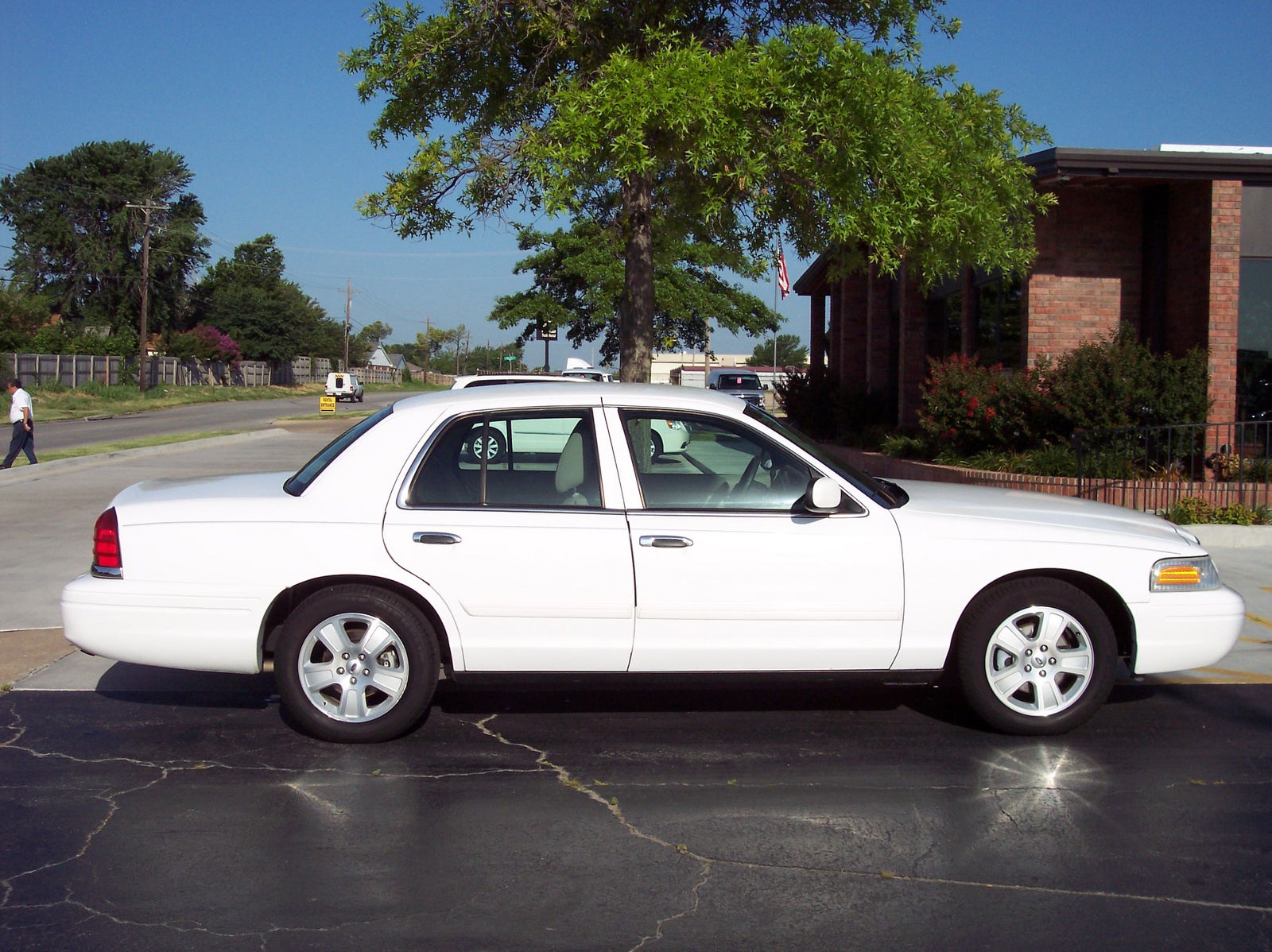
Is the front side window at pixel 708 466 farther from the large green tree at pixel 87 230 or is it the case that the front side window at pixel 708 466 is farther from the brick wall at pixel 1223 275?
the large green tree at pixel 87 230

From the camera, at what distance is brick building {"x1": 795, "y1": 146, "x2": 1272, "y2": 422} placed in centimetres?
1329

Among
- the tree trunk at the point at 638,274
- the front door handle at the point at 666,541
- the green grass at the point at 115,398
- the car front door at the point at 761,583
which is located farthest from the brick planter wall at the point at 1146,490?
the green grass at the point at 115,398

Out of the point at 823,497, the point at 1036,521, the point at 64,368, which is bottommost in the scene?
the point at 1036,521

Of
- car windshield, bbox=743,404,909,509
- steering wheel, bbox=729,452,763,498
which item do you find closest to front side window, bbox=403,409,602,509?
steering wheel, bbox=729,452,763,498

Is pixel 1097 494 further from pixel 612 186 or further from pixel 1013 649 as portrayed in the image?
pixel 1013 649

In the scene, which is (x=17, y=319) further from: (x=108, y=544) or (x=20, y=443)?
(x=108, y=544)

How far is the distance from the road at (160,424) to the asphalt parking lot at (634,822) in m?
16.1

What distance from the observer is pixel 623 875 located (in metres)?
3.87

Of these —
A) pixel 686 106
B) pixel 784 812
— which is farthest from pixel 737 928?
pixel 686 106

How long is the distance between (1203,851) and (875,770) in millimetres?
1301

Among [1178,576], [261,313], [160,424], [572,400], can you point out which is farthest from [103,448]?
[261,313]

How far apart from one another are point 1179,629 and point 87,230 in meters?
76.7

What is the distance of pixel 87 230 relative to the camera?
232ft

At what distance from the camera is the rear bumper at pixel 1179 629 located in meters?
5.26
